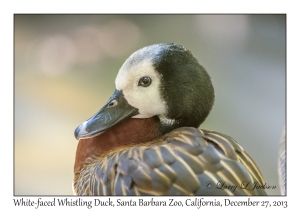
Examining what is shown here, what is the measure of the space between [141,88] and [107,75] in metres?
0.53

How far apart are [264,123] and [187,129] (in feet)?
1.99

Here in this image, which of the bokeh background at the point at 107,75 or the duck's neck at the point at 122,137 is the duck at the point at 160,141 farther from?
the bokeh background at the point at 107,75

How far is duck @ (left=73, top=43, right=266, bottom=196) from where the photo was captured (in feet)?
2.57

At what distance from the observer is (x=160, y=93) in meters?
0.89

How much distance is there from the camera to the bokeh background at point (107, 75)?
1.11 meters

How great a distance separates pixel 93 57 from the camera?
1441 millimetres

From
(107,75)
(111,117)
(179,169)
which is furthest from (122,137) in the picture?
(107,75)

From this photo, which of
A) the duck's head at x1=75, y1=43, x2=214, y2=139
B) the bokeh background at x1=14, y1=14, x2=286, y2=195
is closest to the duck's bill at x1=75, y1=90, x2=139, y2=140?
the duck's head at x1=75, y1=43, x2=214, y2=139

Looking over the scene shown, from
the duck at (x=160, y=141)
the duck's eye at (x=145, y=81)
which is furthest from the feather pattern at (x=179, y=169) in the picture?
the duck's eye at (x=145, y=81)

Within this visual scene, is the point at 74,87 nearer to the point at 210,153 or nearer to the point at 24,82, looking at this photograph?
the point at 24,82

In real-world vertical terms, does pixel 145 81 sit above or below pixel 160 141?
above

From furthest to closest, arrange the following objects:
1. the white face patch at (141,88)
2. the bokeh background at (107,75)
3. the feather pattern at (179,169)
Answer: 1. the bokeh background at (107,75)
2. the white face patch at (141,88)
3. the feather pattern at (179,169)

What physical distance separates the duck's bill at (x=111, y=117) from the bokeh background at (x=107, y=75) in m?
0.21

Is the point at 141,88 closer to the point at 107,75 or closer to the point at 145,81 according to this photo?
the point at 145,81
